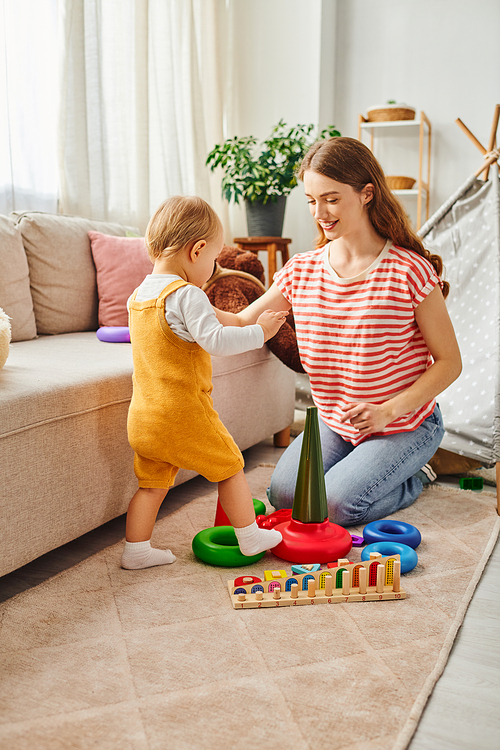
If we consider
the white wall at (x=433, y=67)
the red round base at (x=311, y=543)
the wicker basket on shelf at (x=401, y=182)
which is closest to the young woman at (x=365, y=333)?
the red round base at (x=311, y=543)

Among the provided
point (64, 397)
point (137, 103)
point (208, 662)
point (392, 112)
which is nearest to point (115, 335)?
point (64, 397)

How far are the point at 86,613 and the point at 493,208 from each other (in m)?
1.69

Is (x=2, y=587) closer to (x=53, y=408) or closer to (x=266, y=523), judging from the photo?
(x=53, y=408)

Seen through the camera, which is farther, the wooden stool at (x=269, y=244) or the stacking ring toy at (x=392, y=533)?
the wooden stool at (x=269, y=244)

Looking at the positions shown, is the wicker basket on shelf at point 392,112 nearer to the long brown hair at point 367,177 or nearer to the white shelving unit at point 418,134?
the white shelving unit at point 418,134

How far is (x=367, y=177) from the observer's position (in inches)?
55.8

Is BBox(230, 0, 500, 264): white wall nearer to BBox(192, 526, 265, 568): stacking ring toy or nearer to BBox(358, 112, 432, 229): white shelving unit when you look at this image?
BBox(358, 112, 432, 229): white shelving unit

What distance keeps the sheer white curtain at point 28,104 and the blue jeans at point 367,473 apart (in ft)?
4.42

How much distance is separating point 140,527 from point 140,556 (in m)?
0.06

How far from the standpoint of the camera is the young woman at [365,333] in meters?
1.42

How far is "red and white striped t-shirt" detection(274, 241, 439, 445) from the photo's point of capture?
1.46m

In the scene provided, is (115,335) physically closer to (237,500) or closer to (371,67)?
(237,500)

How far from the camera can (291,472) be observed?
5.13 feet

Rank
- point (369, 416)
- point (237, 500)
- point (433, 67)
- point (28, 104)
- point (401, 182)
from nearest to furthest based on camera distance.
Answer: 1. point (237, 500)
2. point (369, 416)
3. point (28, 104)
4. point (401, 182)
5. point (433, 67)
